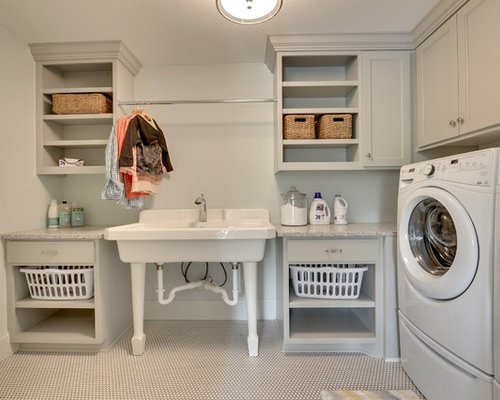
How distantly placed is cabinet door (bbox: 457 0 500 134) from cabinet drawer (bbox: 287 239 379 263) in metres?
0.82

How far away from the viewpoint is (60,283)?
6.13ft

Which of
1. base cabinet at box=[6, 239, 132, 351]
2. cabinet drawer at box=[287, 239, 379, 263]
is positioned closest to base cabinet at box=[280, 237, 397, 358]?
cabinet drawer at box=[287, 239, 379, 263]

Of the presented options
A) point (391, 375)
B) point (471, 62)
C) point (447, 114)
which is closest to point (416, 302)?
point (391, 375)

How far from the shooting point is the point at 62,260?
72.6 inches

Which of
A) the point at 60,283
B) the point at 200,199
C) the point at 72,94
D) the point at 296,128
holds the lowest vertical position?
the point at 60,283

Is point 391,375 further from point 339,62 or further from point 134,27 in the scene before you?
point 134,27

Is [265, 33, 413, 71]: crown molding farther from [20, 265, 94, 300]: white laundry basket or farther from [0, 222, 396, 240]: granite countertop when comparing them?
[20, 265, 94, 300]: white laundry basket

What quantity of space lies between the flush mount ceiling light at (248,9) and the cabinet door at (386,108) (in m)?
0.81

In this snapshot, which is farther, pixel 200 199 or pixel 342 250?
pixel 200 199

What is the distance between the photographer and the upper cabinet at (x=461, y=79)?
→ 141 centimetres

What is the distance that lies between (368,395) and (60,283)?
1905mm

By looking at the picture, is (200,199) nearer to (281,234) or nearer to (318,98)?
(281,234)

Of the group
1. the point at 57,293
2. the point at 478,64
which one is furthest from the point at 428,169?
the point at 57,293

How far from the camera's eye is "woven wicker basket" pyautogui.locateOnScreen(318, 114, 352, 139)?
2037mm
